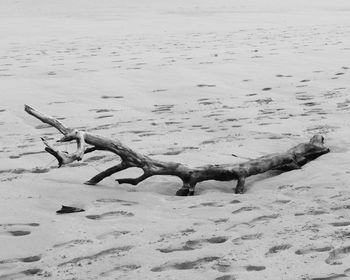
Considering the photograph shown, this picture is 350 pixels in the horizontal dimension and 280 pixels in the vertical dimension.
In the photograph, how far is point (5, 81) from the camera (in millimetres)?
7836

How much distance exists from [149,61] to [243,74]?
161cm

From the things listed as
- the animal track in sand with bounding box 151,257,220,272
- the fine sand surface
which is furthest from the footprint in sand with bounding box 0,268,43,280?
the animal track in sand with bounding box 151,257,220,272

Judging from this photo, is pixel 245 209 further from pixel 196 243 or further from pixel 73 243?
pixel 73 243

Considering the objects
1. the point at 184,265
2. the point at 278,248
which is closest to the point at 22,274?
the point at 184,265

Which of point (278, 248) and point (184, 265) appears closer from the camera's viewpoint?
point (184, 265)

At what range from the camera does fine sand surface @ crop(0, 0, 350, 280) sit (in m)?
3.00

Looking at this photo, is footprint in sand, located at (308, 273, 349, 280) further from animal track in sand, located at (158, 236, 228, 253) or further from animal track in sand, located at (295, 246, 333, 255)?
animal track in sand, located at (158, 236, 228, 253)

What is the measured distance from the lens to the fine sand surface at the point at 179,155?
300cm

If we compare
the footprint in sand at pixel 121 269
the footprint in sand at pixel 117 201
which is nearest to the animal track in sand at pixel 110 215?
the footprint in sand at pixel 117 201

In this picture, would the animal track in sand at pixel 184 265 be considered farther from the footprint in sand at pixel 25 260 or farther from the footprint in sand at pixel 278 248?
the footprint in sand at pixel 25 260

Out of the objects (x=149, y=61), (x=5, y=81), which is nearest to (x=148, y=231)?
(x=5, y=81)

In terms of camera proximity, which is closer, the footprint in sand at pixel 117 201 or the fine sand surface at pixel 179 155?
the fine sand surface at pixel 179 155

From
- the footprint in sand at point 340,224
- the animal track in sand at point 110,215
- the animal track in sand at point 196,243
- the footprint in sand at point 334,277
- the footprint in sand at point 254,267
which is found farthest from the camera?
the animal track in sand at point 110,215

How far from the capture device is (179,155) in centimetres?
464
